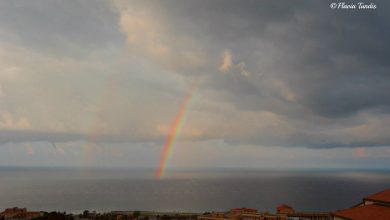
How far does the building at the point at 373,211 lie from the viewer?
34.8 m

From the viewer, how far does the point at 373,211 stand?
37.0m

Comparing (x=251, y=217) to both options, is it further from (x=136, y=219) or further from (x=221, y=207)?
(x=221, y=207)

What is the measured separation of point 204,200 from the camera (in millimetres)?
151125

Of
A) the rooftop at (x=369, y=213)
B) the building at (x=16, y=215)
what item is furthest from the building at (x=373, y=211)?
the building at (x=16, y=215)

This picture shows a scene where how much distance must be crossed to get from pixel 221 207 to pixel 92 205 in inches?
2233

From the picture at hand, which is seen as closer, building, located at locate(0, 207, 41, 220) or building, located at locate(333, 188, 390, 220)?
building, located at locate(333, 188, 390, 220)

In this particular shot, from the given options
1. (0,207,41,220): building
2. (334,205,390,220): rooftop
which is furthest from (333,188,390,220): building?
(0,207,41,220): building

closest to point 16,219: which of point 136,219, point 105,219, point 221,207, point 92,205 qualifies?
point 105,219

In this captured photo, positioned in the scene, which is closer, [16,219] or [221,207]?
[16,219]

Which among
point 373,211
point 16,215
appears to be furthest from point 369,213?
point 16,215

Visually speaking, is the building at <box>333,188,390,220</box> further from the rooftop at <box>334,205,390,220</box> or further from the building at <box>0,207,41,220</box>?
the building at <box>0,207,41,220</box>

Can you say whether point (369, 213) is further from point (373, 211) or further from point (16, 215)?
point (16, 215)

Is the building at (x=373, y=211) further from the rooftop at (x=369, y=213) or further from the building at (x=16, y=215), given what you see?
the building at (x=16, y=215)

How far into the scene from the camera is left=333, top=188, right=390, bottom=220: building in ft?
114
